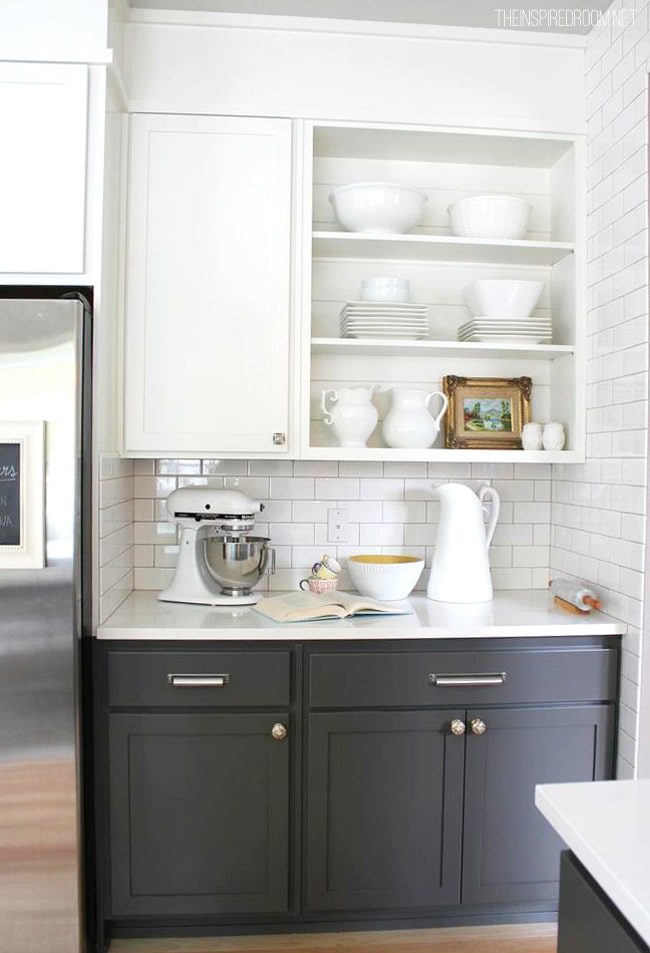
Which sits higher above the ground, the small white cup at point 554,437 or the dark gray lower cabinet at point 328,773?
the small white cup at point 554,437

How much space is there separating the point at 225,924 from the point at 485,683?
1019 millimetres

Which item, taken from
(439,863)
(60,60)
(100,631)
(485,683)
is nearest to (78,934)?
(100,631)

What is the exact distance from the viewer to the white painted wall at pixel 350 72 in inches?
90.7

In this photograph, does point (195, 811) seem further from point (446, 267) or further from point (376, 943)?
point (446, 267)

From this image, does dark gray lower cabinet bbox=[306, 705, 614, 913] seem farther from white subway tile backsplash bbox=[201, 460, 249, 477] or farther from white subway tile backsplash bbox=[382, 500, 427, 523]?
white subway tile backsplash bbox=[201, 460, 249, 477]

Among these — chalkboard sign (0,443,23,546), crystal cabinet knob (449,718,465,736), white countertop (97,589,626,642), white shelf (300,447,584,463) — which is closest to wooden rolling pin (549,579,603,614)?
white countertop (97,589,626,642)

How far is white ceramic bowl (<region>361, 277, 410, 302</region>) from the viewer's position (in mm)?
2441

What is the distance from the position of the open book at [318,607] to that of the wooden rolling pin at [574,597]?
1.60 feet

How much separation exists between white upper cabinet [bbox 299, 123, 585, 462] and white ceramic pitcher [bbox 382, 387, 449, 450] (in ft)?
0.22

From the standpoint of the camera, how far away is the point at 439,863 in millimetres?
2152

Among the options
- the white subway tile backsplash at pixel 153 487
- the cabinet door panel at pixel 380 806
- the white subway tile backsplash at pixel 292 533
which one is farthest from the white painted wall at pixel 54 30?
the cabinet door panel at pixel 380 806

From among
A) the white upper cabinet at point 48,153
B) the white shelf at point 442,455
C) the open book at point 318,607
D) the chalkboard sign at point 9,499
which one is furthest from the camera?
the white shelf at point 442,455

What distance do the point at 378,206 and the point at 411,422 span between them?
2.25ft

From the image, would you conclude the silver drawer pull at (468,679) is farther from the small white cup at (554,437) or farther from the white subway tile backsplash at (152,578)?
the white subway tile backsplash at (152,578)
